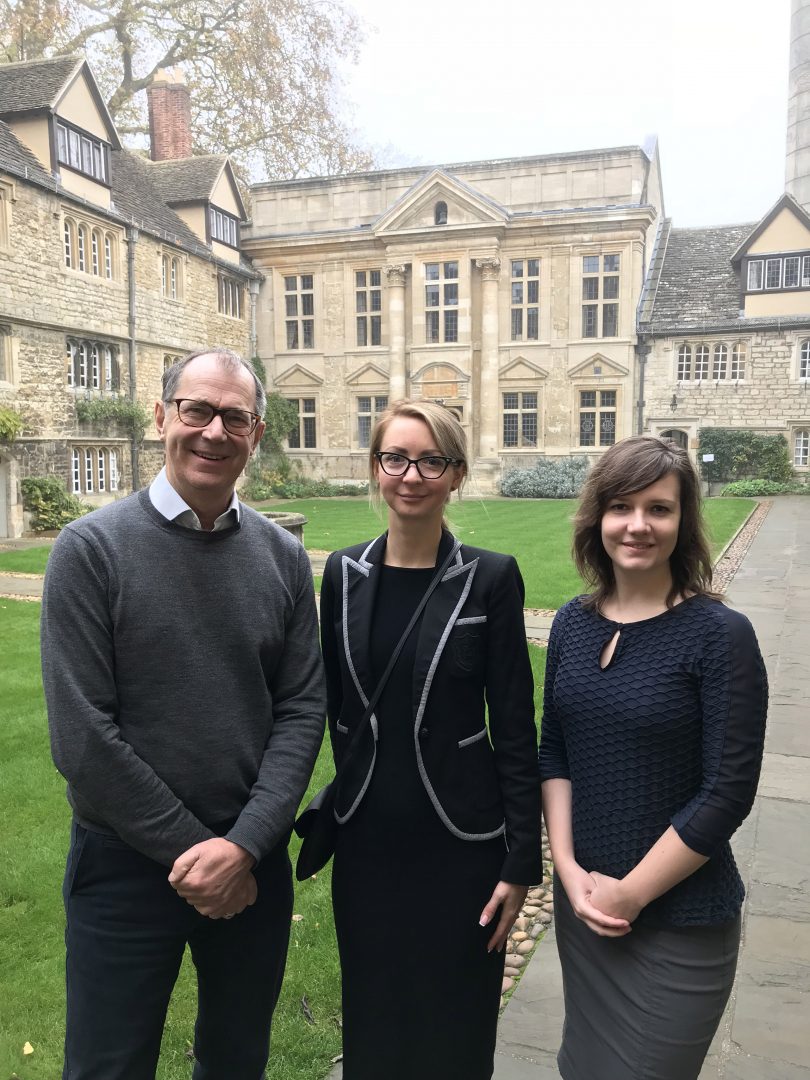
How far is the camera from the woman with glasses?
6.82 feet

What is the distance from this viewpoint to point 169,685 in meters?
1.92

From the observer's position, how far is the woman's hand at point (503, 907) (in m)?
2.09

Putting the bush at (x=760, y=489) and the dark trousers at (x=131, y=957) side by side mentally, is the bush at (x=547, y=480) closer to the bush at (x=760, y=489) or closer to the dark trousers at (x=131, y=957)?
the bush at (x=760, y=489)

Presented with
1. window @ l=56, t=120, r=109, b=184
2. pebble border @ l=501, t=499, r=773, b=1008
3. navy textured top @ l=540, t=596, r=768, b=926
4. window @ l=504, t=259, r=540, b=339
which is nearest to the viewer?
navy textured top @ l=540, t=596, r=768, b=926

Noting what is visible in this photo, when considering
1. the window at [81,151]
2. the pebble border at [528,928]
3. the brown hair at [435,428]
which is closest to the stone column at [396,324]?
the window at [81,151]

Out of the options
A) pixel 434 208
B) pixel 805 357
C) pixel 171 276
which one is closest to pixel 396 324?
pixel 434 208

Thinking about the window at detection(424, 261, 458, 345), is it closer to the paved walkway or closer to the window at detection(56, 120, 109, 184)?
the window at detection(56, 120, 109, 184)

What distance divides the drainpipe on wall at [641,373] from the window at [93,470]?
16348 millimetres

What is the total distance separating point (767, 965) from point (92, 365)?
20.3 meters

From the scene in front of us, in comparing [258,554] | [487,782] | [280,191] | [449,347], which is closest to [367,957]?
[487,782]

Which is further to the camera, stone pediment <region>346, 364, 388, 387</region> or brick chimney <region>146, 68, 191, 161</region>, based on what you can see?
stone pediment <region>346, 364, 388, 387</region>

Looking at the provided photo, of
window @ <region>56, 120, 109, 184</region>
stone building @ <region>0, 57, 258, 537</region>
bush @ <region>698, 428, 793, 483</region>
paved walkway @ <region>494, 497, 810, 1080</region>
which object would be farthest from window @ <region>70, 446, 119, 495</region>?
bush @ <region>698, 428, 793, 483</region>

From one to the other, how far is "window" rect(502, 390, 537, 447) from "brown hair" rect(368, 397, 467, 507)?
25.8m

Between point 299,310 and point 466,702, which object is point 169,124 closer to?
point 299,310
